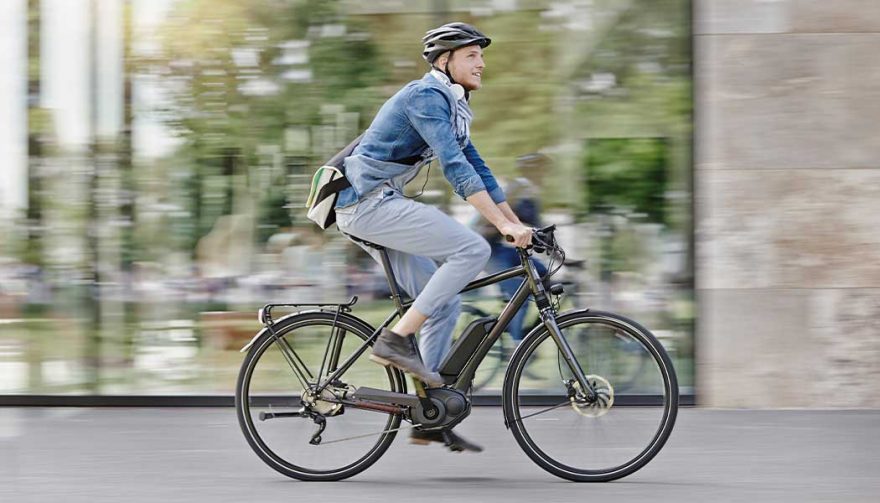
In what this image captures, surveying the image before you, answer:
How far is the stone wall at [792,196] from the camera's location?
7.16m

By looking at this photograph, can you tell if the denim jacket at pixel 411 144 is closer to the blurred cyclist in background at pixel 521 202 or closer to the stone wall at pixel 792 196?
the blurred cyclist in background at pixel 521 202

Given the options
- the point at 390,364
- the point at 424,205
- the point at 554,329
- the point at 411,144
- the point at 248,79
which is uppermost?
the point at 248,79

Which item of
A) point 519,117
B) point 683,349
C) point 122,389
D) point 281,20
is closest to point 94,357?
point 122,389

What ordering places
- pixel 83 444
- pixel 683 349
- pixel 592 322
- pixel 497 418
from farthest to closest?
pixel 683 349 → pixel 497 418 → pixel 83 444 → pixel 592 322

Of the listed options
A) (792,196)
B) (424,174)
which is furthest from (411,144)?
(792,196)

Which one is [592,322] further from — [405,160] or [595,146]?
[595,146]

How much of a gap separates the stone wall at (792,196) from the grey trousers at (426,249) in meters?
2.63

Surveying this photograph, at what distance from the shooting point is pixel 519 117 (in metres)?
7.46

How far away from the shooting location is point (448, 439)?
5.16 meters

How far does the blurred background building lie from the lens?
7180 millimetres

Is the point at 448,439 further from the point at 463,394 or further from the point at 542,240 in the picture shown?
the point at 542,240

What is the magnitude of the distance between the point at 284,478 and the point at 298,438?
205 millimetres

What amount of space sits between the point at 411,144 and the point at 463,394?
107 cm

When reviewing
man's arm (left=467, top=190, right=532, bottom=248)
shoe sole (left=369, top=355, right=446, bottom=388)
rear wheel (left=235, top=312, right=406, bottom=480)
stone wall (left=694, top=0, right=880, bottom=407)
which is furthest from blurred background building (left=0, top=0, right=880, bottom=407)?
man's arm (left=467, top=190, right=532, bottom=248)
